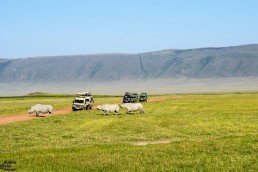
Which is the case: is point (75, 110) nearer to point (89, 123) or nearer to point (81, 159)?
point (89, 123)

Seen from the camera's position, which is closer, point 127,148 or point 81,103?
point 127,148

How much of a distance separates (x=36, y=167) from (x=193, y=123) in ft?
82.6

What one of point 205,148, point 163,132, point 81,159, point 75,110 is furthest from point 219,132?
point 75,110

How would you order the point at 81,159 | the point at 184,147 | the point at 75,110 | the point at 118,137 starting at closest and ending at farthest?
the point at 81,159 → the point at 184,147 → the point at 118,137 → the point at 75,110

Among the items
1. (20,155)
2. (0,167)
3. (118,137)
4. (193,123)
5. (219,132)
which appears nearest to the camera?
(0,167)

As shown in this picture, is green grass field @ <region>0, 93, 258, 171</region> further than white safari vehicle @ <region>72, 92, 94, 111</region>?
No

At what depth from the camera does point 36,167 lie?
66.7 ft

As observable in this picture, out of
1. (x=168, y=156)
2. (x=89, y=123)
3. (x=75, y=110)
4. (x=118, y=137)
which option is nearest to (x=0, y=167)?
(x=168, y=156)

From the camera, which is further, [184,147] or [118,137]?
[118,137]

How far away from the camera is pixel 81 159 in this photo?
877 inches

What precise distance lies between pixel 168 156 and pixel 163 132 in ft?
43.2

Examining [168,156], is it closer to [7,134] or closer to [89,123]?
[7,134]

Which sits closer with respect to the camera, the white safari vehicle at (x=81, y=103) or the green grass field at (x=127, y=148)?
the green grass field at (x=127, y=148)

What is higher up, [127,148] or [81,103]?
[127,148]
